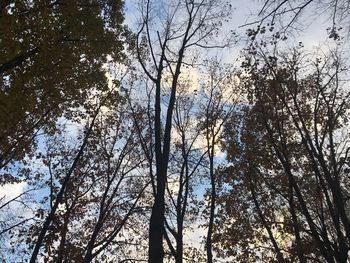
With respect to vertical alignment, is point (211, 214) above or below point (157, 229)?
above

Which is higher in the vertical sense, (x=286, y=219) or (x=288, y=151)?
(x=288, y=151)

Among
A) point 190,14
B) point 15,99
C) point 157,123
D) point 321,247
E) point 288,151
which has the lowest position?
point 321,247

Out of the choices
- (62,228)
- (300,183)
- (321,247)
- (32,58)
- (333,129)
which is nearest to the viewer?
(32,58)

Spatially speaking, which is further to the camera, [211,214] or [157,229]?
[211,214]

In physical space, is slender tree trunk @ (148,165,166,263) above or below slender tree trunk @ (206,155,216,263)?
below

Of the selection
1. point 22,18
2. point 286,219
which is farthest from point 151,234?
point 286,219

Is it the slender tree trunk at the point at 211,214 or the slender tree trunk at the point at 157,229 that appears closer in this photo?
the slender tree trunk at the point at 157,229

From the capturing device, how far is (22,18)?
890 cm

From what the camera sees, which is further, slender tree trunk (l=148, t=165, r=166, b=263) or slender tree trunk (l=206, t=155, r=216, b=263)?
slender tree trunk (l=206, t=155, r=216, b=263)

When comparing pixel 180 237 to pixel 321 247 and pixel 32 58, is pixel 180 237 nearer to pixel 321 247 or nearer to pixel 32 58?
pixel 321 247

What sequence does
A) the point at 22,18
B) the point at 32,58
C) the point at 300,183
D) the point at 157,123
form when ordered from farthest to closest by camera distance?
the point at 300,183 → the point at 157,123 → the point at 32,58 → the point at 22,18

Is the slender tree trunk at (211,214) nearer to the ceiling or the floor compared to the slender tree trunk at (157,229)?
nearer to the ceiling

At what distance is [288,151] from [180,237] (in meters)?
5.80

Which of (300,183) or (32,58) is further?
(300,183)
